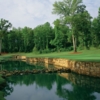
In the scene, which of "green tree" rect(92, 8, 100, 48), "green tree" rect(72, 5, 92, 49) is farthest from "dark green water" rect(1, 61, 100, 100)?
"green tree" rect(92, 8, 100, 48)

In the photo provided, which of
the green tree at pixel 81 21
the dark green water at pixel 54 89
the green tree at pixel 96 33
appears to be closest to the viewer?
the dark green water at pixel 54 89

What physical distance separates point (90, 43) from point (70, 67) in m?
25.8

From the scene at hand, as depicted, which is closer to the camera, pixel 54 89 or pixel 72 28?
pixel 54 89

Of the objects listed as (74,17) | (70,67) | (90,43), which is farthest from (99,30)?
(70,67)

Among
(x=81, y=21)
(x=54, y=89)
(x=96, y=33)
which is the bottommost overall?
(x=54, y=89)

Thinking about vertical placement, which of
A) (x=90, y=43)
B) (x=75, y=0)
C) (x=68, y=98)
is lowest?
(x=68, y=98)

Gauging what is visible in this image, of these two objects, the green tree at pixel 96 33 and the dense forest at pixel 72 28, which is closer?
the dense forest at pixel 72 28

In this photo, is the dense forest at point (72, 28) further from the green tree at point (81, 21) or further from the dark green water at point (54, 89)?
the dark green water at point (54, 89)

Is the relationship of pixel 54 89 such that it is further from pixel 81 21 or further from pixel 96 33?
pixel 96 33

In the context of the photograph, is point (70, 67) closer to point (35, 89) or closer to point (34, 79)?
point (34, 79)

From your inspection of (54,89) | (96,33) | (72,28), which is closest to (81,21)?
(72,28)

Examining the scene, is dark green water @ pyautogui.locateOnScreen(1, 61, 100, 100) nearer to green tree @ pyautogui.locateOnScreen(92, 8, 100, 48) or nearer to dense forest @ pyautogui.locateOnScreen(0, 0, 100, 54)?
dense forest @ pyautogui.locateOnScreen(0, 0, 100, 54)

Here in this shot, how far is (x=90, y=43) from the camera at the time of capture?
49.3 meters

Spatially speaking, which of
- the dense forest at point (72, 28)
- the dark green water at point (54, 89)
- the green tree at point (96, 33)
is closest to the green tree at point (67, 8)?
the dense forest at point (72, 28)
